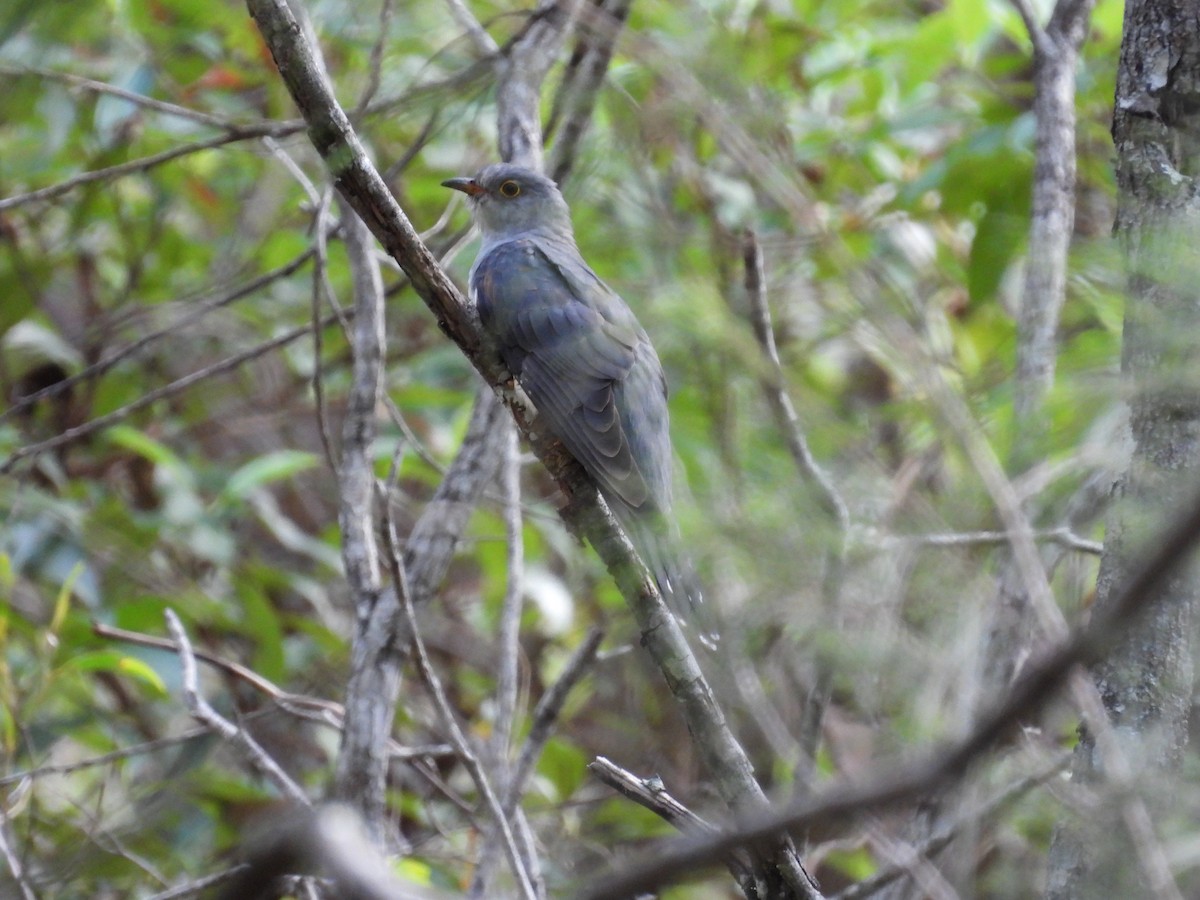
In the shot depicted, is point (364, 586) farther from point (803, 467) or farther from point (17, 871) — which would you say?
point (803, 467)

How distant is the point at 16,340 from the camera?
5.88 m

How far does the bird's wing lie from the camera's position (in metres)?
4.10

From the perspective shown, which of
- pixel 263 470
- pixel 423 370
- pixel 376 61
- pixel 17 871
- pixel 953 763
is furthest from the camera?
pixel 423 370

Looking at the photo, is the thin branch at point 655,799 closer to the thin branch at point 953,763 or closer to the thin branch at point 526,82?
the thin branch at point 953,763

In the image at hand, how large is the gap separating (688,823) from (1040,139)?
9.39 ft

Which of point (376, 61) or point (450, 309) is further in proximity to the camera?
point (376, 61)

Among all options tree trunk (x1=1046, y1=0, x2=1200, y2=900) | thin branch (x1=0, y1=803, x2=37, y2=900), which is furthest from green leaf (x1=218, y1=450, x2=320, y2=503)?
tree trunk (x1=1046, y1=0, x2=1200, y2=900)

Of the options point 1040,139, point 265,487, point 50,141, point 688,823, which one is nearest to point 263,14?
point 688,823

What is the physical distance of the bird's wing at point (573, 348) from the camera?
410 centimetres

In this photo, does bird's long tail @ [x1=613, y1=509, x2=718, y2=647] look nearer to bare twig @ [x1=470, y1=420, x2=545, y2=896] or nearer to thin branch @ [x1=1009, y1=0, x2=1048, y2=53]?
bare twig @ [x1=470, y1=420, x2=545, y2=896]

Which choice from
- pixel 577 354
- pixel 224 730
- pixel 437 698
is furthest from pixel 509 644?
pixel 577 354

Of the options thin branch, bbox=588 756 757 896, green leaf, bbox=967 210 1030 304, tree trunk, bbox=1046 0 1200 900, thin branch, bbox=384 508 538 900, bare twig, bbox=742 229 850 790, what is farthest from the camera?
green leaf, bbox=967 210 1030 304

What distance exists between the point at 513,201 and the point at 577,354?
0.98 metres

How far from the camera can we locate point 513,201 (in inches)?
198
